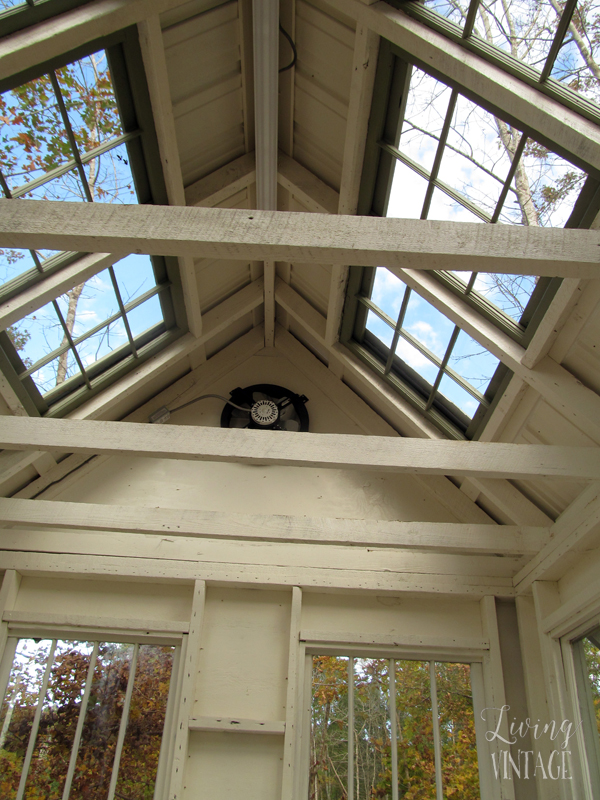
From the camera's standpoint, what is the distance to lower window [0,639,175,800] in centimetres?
351

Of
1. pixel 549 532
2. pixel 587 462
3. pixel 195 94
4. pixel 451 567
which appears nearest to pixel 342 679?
pixel 451 567

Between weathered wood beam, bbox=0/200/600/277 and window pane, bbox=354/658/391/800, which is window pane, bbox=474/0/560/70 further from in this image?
window pane, bbox=354/658/391/800

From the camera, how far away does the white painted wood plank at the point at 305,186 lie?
3904 millimetres

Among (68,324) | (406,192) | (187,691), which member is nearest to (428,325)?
(406,192)

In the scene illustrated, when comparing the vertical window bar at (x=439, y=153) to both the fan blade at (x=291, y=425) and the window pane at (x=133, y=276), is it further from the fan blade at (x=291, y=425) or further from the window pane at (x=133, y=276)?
the fan blade at (x=291, y=425)

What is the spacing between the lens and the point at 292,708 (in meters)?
3.61

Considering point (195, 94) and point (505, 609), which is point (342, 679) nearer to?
point (505, 609)

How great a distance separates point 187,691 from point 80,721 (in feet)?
2.12

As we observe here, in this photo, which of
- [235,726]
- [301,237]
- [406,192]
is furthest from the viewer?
[235,726]

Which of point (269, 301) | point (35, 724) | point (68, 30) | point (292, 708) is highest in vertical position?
point (269, 301)

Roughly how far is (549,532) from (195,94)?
3048 millimetres

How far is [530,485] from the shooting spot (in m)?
3.68

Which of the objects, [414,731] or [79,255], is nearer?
[79,255]

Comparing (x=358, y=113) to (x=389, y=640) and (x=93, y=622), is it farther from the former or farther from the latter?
(x=93, y=622)
